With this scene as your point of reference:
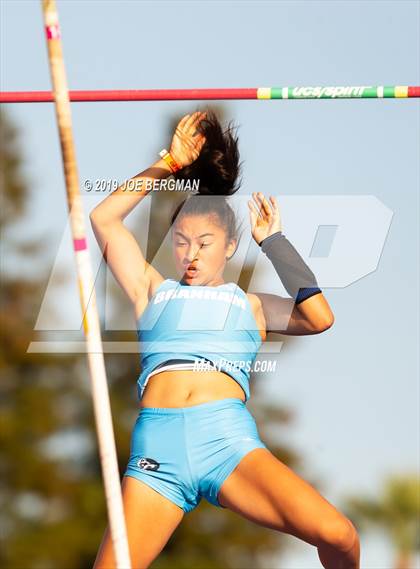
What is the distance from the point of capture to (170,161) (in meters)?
6.60

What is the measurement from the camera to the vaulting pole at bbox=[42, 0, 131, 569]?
550cm

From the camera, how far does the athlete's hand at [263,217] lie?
6.37 meters

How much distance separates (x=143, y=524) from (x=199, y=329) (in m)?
1.00

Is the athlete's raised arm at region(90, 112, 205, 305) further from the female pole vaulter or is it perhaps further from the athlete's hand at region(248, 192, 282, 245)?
the athlete's hand at region(248, 192, 282, 245)

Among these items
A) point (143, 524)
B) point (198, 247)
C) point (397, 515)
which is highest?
point (198, 247)

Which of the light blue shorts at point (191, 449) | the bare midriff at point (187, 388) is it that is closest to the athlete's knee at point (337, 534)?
the light blue shorts at point (191, 449)

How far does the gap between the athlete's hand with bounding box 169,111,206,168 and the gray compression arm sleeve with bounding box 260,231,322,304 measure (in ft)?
2.35

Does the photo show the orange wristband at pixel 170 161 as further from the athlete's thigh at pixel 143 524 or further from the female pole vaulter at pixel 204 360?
the athlete's thigh at pixel 143 524

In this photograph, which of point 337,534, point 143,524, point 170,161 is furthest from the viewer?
point 170,161

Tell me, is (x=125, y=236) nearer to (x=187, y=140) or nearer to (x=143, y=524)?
(x=187, y=140)

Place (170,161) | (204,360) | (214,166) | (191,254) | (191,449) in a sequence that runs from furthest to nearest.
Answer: (214,166), (170,161), (191,254), (204,360), (191,449)

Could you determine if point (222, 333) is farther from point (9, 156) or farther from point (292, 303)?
point (9, 156)

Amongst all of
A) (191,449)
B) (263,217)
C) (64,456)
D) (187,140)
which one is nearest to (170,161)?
(187,140)

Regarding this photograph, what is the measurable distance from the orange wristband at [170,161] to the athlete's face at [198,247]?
0.32 metres
